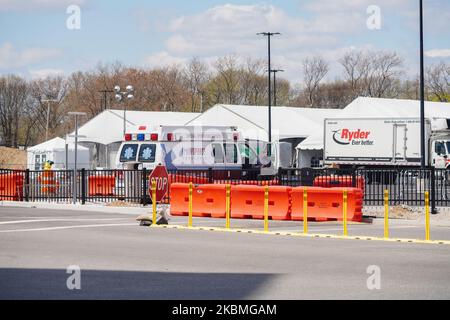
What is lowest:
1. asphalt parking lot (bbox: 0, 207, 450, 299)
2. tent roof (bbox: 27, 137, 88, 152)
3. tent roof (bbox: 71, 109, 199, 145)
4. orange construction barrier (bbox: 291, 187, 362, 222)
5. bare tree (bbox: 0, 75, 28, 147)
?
asphalt parking lot (bbox: 0, 207, 450, 299)

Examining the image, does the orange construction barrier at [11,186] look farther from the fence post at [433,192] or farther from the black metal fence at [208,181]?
the fence post at [433,192]

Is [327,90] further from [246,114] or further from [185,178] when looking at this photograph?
[185,178]

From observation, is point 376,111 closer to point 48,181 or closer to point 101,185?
point 101,185

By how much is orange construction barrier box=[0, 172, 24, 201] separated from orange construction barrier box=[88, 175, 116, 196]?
291 cm

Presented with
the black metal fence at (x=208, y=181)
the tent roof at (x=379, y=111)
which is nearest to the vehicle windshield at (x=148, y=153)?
the black metal fence at (x=208, y=181)

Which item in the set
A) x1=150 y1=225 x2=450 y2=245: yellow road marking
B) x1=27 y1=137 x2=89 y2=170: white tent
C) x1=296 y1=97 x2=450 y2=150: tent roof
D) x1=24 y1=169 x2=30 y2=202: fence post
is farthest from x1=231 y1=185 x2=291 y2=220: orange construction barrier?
x1=27 y1=137 x2=89 y2=170: white tent

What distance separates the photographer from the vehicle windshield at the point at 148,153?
32281 mm

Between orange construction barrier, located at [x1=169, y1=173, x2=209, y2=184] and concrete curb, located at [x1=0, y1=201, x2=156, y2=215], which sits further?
orange construction barrier, located at [x1=169, y1=173, x2=209, y2=184]

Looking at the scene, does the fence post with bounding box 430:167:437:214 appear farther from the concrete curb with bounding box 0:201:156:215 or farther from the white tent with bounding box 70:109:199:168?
the white tent with bounding box 70:109:199:168

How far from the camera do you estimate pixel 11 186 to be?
112 ft

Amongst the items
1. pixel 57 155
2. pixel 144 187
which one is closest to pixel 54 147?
pixel 57 155

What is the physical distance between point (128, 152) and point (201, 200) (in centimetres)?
824

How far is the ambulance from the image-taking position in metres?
32.2
